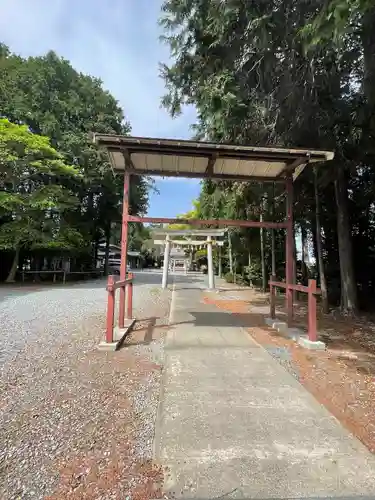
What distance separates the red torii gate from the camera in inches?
211

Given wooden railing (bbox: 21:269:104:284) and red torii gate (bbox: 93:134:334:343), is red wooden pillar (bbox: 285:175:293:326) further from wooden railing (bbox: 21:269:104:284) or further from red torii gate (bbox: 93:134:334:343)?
wooden railing (bbox: 21:269:104:284)

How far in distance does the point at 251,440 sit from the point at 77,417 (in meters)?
1.45

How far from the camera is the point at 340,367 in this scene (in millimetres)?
4516

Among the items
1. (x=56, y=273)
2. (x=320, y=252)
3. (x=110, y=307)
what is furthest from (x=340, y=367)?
(x=56, y=273)

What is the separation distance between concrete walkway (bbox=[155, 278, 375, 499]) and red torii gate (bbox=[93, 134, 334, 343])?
205 cm

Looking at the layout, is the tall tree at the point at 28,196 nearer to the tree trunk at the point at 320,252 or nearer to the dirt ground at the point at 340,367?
the tree trunk at the point at 320,252

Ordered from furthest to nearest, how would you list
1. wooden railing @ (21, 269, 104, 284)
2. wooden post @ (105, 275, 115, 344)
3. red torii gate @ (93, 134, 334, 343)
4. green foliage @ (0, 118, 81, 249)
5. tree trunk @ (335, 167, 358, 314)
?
wooden railing @ (21, 269, 104, 284)
green foliage @ (0, 118, 81, 249)
tree trunk @ (335, 167, 358, 314)
red torii gate @ (93, 134, 334, 343)
wooden post @ (105, 275, 115, 344)

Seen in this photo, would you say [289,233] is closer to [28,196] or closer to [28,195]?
[28,196]

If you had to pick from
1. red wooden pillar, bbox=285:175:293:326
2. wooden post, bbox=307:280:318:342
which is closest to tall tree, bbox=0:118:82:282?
red wooden pillar, bbox=285:175:293:326

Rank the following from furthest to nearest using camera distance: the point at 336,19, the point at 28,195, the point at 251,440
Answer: the point at 28,195
the point at 336,19
the point at 251,440

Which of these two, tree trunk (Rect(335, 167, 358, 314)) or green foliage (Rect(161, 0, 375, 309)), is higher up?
green foliage (Rect(161, 0, 375, 309))

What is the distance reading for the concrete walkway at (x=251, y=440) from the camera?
206 centimetres

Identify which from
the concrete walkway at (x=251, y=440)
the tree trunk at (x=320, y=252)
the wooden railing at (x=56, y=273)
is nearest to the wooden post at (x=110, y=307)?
the concrete walkway at (x=251, y=440)

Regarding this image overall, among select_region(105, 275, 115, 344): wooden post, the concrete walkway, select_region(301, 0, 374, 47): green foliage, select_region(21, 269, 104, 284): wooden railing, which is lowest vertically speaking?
the concrete walkway
